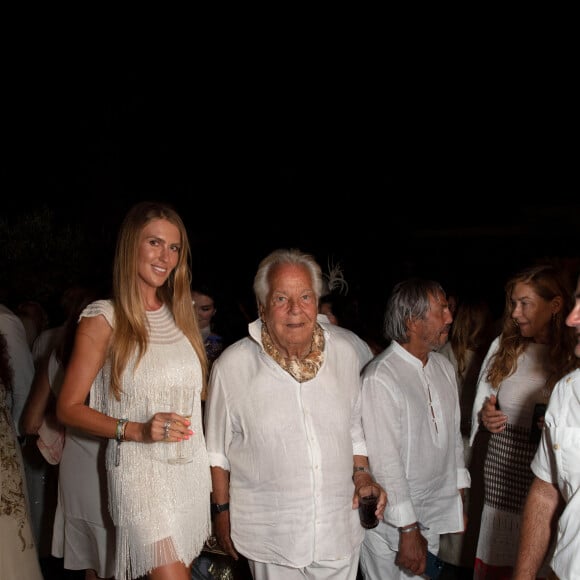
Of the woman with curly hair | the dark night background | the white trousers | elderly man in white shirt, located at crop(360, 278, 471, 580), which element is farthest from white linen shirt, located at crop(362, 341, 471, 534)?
the dark night background

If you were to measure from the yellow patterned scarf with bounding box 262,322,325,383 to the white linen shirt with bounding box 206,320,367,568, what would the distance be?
0.07 ft

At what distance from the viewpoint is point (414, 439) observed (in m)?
3.35

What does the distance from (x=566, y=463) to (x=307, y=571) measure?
1.27 meters

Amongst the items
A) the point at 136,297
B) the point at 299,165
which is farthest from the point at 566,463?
the point at 299,165

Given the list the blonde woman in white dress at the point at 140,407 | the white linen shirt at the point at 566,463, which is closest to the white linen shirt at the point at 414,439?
the blonde woman in white dress at the point at 140,407

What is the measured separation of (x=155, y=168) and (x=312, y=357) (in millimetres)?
17928

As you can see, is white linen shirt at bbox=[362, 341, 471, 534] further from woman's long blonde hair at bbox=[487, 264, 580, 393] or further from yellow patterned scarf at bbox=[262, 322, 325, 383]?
yellow patterned scarf at bbox=[262, 322, 325, 383]

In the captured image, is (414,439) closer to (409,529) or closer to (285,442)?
(409,529)

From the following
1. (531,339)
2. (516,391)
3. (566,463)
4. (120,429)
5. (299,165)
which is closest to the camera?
(566,463)

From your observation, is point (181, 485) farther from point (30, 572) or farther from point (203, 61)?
point (203, 61)

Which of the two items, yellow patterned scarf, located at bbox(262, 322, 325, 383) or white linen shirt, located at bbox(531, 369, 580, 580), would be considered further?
yellow patterned scarf, located at bbox(262, 322, 325, 383)

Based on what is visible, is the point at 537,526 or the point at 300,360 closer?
the point at 537,526

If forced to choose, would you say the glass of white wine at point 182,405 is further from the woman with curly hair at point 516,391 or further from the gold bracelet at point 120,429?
the woman with curly hair at point 516,391

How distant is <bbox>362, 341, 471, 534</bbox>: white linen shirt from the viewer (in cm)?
319
